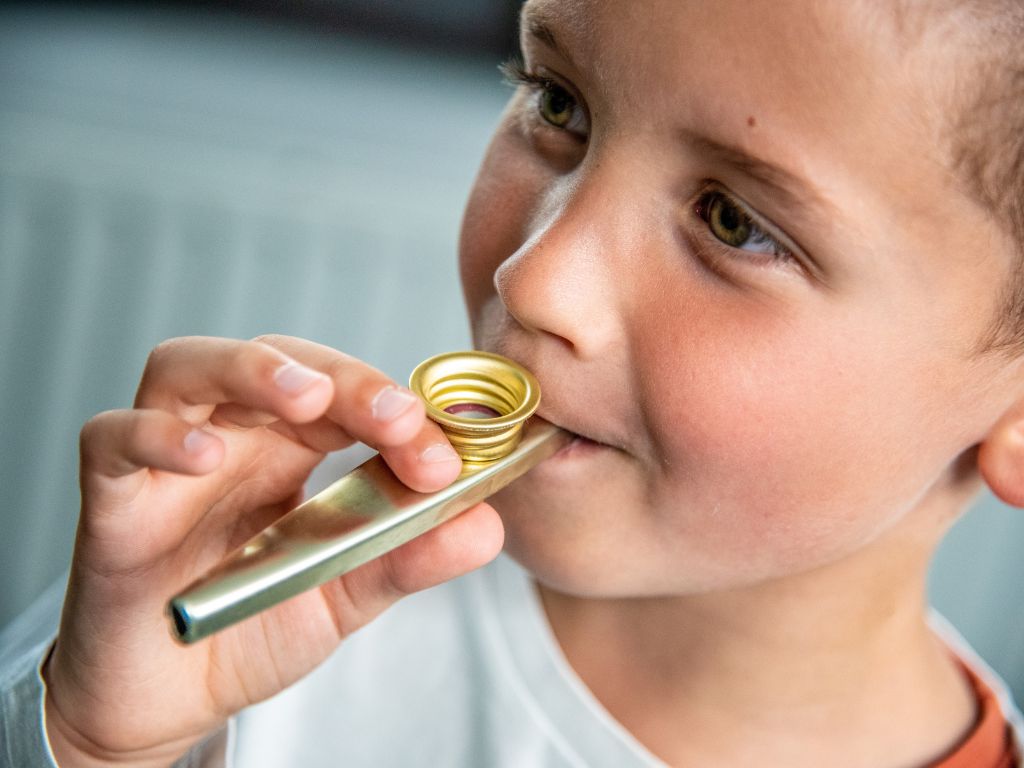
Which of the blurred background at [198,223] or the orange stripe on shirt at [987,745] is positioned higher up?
the orange stripe on shirt at [987,745]

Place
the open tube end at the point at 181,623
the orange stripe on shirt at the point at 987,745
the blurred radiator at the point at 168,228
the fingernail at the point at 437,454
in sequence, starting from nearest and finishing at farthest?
the open tube end at the point at 181,623 < the fingernail at the point at 437,454 < the orange stripe on shirt at the point at 987,745 < the blurred radiator at the point at 168,228

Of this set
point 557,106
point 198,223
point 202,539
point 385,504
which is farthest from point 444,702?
point 198,223

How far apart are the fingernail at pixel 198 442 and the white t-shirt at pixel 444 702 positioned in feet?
1.12

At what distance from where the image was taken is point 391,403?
25.8 inches

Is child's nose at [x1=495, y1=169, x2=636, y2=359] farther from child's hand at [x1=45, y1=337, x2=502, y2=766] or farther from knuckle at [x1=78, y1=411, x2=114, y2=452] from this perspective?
knuckle at [x1=78, y1=411, x2=114, y2=452]

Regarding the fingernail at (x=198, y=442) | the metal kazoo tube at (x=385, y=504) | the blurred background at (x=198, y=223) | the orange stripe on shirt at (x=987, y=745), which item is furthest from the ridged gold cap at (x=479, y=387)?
the blurred background at (x=198, y=223)

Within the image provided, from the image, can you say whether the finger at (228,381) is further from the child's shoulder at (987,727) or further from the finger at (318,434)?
the child's shoulder at (987,727)

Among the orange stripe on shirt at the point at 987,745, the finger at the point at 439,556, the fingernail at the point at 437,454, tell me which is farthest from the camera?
the orange stripe on shirt at the point at 987,745

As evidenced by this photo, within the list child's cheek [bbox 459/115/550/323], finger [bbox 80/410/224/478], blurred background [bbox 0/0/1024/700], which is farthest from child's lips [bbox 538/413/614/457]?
blurred background [bbox 0/0/1024/700]

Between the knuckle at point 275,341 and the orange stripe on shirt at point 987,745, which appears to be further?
the orange stripe on shirt at point 987,745

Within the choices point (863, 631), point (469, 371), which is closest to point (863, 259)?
point (469, 371)

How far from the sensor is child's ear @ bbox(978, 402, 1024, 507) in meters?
0.82

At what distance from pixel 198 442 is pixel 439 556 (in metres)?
0.18

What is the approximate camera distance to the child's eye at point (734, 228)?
75cm
